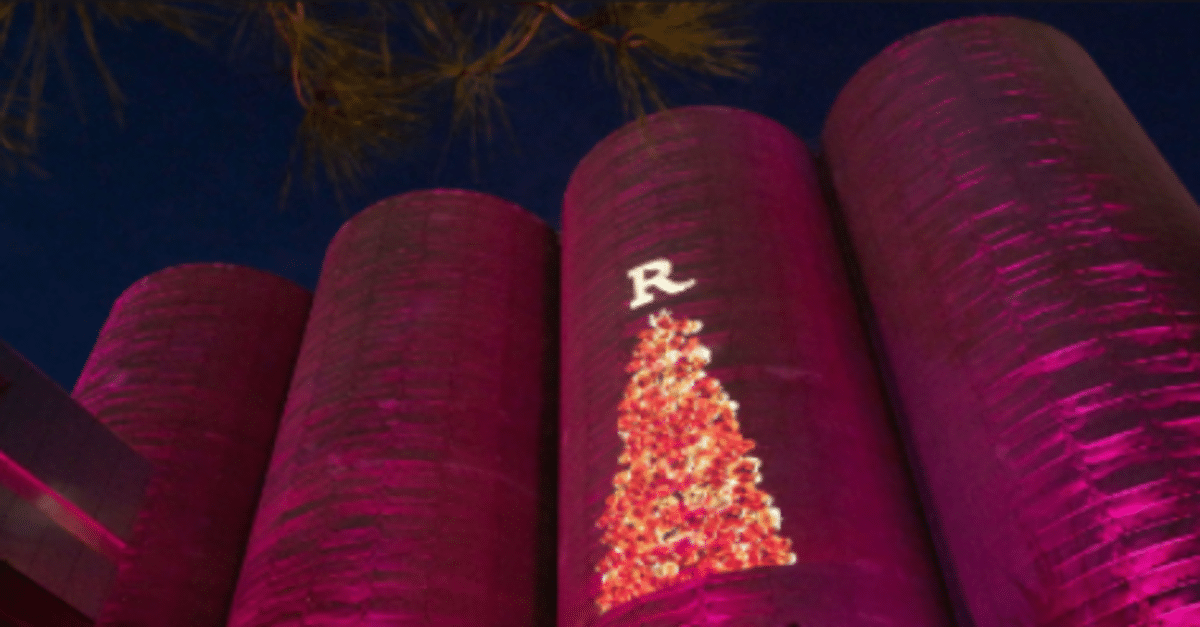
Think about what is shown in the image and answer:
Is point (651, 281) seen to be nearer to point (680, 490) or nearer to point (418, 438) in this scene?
point (680, 490)

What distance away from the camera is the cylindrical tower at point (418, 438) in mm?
6613

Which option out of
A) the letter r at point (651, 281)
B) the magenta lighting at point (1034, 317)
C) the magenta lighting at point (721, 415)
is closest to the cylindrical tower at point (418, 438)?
the magenta lighting at point (721, 415)

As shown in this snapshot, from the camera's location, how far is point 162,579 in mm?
8125

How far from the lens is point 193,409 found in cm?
922

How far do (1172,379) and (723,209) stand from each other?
3355mm

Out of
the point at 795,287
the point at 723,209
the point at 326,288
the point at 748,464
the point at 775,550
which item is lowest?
the point at 775,550

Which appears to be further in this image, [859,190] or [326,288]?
[326,288]

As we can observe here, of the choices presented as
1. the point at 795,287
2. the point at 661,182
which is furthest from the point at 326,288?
the point at 795,287

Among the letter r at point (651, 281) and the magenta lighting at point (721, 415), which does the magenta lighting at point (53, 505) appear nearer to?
the magenta lighting at point (721, 415)

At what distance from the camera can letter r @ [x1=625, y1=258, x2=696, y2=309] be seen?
7.10m

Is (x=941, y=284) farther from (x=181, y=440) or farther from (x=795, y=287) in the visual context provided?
(x=181, y=440)

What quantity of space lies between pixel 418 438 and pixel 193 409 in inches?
127

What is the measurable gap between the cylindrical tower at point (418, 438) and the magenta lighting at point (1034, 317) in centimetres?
305

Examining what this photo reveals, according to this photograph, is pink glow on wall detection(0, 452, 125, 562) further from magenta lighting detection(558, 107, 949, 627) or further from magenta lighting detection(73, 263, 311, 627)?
magenta lighting detection(558, 107, 949, 627)
